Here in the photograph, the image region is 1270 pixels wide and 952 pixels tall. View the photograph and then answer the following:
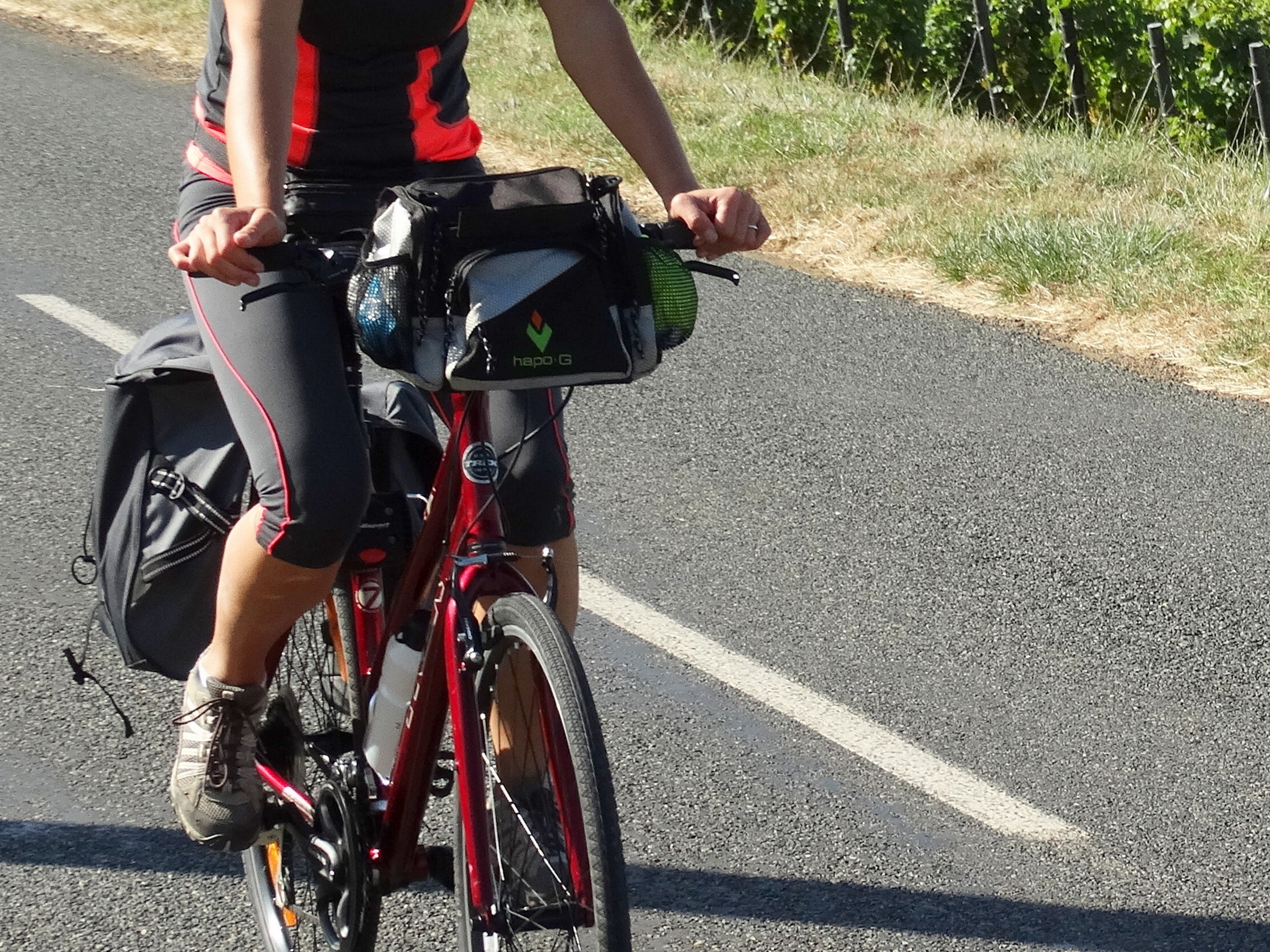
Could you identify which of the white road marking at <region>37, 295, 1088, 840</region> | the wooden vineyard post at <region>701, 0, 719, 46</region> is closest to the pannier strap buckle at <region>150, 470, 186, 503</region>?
the white road marking at <region>37, 295, 1088, 840</region>

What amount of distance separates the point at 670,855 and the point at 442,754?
0.69m

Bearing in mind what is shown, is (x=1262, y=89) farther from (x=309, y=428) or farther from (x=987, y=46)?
(x=309, y=428)

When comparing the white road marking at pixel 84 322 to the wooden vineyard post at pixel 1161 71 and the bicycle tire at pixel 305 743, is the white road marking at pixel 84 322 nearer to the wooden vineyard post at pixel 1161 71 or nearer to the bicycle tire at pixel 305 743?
the bicycle tire at pixel 305 743

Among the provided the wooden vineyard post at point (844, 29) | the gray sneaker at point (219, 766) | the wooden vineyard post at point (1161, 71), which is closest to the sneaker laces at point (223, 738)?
the gray sneaker at point (219, 766)

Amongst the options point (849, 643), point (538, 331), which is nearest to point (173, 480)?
point (538, 331)

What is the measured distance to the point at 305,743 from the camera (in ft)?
9.62

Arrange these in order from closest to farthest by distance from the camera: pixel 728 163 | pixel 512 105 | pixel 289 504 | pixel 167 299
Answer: pixel 289 504, pixel 167 299, pixel 728 163, pixel 512 105

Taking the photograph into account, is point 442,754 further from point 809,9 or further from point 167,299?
point 809,9

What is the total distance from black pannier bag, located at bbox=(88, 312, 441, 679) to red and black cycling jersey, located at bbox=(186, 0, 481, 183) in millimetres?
368

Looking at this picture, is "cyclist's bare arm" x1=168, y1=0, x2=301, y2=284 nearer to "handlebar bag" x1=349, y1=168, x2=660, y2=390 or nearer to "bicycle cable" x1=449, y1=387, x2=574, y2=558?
"handlebar bag" x1=349, y1=168, x2=660, y2=390

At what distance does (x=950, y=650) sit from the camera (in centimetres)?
420

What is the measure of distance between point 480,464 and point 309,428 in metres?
0.29

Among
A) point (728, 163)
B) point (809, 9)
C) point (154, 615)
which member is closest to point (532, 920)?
point (154, 615)

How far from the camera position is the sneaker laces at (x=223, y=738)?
9.18 feet
